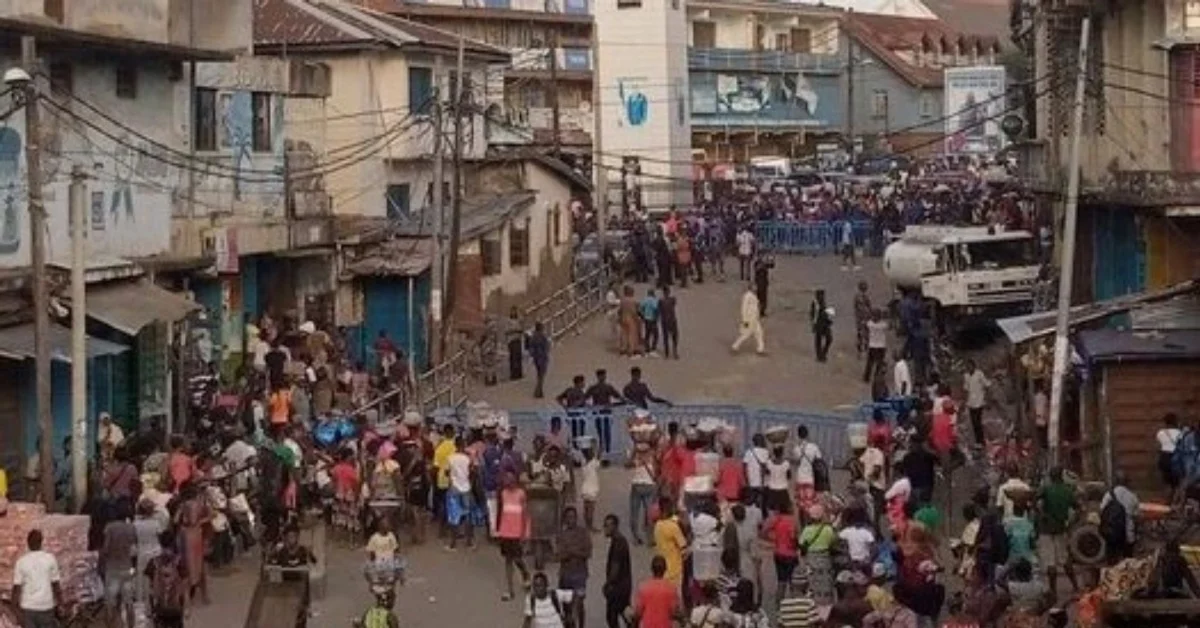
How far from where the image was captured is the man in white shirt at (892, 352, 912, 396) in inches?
1179

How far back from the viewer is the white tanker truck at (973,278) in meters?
38.1

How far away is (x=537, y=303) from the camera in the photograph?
1690 inches

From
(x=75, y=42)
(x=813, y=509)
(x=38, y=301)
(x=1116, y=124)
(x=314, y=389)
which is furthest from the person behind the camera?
(x=1116, y=124)

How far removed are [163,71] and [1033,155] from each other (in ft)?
61.2

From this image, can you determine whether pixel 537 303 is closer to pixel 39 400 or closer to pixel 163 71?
pixel 163 71

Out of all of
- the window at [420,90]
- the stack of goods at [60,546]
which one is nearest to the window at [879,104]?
the window at [420,90]

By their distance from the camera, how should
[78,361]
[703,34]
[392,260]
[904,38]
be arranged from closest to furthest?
1. [78,361]
2. [392,260]
3. [703,34]
4. [904,38]

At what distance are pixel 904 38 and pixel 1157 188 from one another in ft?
210

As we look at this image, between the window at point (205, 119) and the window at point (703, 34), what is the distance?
48851mm

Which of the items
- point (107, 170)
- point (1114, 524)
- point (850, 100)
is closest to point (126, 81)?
point (107, 170)

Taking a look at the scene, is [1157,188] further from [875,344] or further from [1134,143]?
[875,344]

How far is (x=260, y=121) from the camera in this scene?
35.2m

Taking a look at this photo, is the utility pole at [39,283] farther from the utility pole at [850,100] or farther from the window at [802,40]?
the window at [802,40]

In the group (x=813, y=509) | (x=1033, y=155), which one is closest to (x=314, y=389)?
(x=813, y=509)
